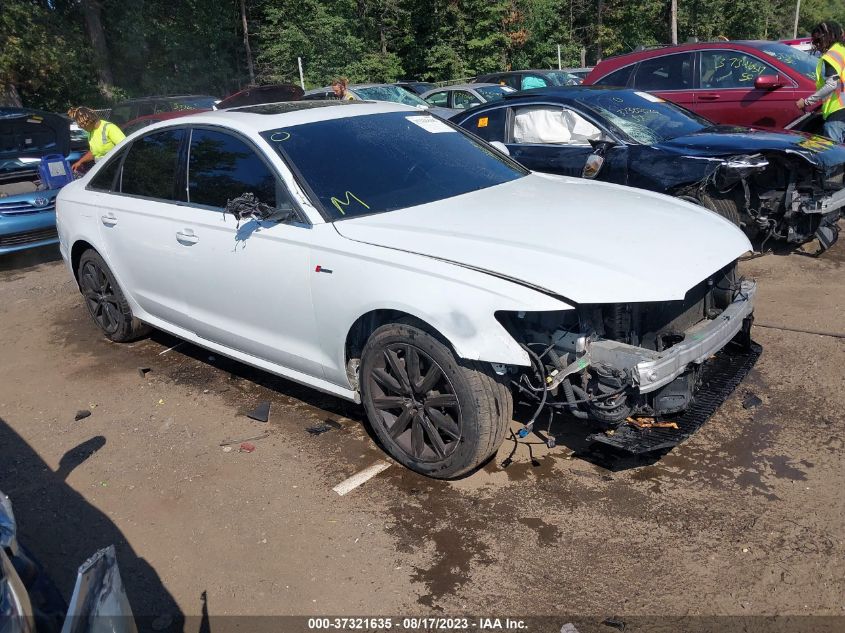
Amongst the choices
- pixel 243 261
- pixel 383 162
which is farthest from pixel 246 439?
pixel 383 162

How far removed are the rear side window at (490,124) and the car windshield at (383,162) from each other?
2782 millimetres

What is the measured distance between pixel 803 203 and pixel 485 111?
3.18 metres

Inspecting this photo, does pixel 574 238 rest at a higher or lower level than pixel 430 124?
lower

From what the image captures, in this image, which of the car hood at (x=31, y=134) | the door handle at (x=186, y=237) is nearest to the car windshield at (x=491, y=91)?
the car hood at (x=31, y=134)

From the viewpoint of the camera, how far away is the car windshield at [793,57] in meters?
8.38

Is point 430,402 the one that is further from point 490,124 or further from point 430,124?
point 490,124

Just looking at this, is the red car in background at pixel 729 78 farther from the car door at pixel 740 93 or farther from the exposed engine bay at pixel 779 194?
the exposed engine bay at pixel 779 194

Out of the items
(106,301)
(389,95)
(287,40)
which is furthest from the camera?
(287,40)

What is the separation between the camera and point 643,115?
685 cm

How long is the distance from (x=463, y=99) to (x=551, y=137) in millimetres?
8891

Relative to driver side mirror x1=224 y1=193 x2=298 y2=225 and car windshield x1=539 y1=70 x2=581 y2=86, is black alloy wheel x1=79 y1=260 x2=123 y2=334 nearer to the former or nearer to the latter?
driver side mirror x1=224 y1=193 x2=298 y2=225

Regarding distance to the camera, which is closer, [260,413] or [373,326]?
[373,326]

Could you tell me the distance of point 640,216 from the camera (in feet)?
12.3

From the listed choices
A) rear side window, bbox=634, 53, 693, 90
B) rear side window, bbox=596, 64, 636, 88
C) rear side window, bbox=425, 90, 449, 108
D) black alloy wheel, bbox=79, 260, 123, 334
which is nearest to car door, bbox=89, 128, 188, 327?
black alloy wheel, bbox=79, 260, 123, 334
